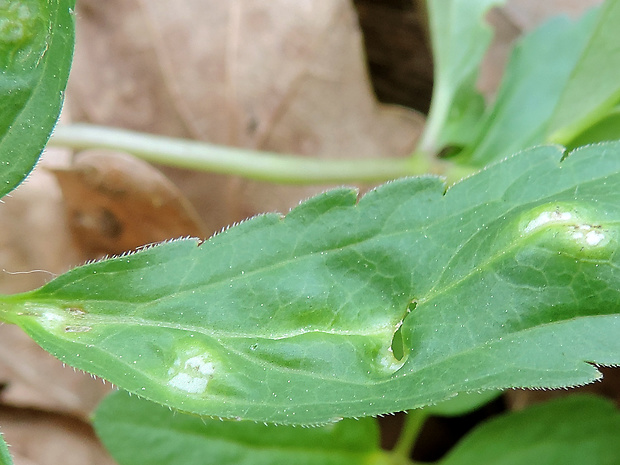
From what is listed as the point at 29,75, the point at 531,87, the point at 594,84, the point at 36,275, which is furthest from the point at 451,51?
the point at 36,275

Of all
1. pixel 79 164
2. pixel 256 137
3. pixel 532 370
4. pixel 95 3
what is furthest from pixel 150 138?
pixel 532 370

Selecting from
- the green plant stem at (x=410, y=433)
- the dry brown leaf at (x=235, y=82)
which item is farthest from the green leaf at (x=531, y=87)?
the green plant stem at (x=410, y=433)

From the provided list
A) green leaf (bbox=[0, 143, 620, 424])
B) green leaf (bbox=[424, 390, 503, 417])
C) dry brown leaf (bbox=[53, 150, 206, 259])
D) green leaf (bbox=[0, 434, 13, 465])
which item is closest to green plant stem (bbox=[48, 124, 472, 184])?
dry brown leaf (bbox=[53, 150, 206, 259])

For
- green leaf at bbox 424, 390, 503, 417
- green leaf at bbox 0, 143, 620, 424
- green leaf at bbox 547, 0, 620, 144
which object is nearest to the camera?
green leaf at bbox 0, 143, 620, 424

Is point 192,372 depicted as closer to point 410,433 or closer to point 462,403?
point 462,403

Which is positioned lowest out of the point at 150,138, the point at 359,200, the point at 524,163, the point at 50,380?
the point at 50,380

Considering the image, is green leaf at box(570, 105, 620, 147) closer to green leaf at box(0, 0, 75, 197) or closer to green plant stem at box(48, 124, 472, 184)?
green plant stem at box(48, 124, 472, 184)

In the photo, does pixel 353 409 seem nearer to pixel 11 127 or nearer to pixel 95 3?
pixel 11 127
